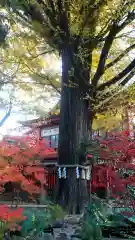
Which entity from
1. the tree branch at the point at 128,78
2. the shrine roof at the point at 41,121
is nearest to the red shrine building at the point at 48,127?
the shrine roof at the point at 41,121

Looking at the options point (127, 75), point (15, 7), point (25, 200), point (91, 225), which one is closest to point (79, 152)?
point (127, 75)

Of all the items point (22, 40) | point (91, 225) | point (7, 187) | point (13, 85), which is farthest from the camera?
point (7, 187)

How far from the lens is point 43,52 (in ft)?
35.0

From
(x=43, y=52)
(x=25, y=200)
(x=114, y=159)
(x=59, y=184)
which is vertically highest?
(x=43, y=52)

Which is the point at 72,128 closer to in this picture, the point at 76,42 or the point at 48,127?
the point at 76,42

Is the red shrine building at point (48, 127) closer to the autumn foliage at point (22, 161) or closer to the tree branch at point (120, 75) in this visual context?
the autumn foliage at point (22, 161)

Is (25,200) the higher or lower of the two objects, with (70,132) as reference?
lower

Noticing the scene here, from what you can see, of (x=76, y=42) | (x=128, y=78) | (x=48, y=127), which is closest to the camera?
(x=76, y=42)

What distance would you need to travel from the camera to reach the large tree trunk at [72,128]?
8.70 m

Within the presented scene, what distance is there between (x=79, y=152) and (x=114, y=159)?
82.7 inches

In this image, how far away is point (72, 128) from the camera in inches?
357

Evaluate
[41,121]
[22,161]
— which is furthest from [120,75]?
[41,121]

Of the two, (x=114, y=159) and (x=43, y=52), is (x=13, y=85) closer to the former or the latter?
(x=43, y=52)

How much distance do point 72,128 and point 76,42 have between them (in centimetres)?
263
